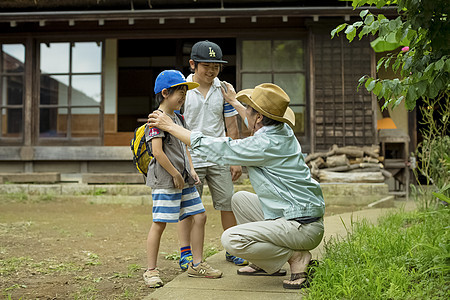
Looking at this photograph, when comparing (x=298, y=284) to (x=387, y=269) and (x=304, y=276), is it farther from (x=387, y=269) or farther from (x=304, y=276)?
(x=387, y=269)

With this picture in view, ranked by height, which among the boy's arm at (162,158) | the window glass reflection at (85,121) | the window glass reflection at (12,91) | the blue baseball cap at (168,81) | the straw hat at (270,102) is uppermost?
the window glass reflection at (12,91)

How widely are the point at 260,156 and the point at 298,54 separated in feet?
22.6

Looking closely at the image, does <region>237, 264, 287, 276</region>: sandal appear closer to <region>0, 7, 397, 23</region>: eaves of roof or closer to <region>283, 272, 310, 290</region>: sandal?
<region>283, 272, 310, 290</region>: sandal

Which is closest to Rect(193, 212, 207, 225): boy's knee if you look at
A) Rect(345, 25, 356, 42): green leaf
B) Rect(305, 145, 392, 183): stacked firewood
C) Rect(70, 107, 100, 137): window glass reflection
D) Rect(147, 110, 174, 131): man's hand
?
Rect(147, 110, 174, 131): man's hand

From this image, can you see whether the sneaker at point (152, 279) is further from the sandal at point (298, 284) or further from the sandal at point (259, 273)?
the sandal at point (298, 284)

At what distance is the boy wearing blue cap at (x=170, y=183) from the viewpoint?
304 cm

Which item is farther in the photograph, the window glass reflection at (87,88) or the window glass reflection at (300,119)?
the window glass reflection at (87,88)

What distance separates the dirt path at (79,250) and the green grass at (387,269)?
1.15 m

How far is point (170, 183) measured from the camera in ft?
10.1

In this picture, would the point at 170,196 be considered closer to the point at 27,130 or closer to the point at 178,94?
the point at 178,94

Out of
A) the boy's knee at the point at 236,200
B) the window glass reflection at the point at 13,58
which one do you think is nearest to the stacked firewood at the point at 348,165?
the boy's knee at the point at 236,200

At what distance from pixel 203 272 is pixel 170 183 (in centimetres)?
62

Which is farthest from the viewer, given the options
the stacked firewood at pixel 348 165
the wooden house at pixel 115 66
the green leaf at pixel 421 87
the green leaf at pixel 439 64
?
the wooden house at pixel 115 66

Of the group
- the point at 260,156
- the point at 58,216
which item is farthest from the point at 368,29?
the point at 58,216
